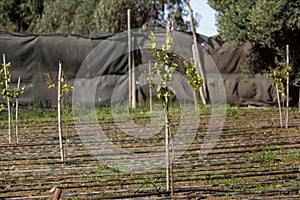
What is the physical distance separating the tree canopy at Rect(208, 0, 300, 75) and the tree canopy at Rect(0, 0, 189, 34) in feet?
15.5

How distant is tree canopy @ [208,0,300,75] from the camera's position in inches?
382

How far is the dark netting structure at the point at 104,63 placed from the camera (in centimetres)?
1178

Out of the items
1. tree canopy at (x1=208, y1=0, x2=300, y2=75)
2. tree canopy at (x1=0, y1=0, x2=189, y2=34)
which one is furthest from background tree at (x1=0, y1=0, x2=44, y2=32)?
tree canopy at (x1=208, y1=0, x2=300, y2=75)

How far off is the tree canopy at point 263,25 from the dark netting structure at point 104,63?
2.68 feet

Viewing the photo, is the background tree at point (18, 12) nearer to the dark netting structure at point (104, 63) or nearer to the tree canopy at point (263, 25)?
the dark netting structure at point (104, 63)

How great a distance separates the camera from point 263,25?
32.4 ft

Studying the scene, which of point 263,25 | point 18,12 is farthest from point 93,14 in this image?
point 263,25

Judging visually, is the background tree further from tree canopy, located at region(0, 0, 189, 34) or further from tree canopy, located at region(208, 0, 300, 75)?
tree canopy, located at region(208, 0, 300, 75)

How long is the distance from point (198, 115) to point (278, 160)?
4.57m

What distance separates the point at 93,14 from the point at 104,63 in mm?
4760

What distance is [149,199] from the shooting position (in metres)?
4.44

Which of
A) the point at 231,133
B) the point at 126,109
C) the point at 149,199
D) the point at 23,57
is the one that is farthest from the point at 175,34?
the point at 149,199

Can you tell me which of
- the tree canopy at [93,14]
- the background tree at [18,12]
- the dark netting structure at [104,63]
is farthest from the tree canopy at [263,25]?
the background tree at [18,12]

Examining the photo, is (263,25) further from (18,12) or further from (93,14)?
(18,12)
